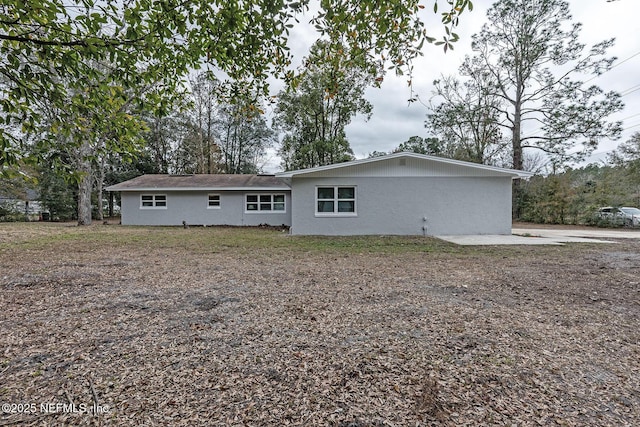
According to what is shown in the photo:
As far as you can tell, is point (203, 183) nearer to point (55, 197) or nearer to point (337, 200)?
point (337, 200)

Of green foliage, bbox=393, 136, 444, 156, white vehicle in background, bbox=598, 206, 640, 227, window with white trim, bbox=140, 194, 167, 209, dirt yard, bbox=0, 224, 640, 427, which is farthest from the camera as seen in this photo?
green foliage, bbox=393, 136, 444, 156

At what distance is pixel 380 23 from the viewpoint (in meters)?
3.30

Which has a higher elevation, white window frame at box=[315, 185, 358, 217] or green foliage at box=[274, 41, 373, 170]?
green foliage at box=[274, 41, 373, 170]

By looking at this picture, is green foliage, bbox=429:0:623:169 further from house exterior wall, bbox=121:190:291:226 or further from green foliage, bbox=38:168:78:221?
green foliage, bbox=38:168:78:221

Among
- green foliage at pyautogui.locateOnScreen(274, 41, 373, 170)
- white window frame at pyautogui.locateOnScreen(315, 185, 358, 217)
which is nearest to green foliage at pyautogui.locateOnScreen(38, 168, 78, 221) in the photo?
green foliage at pyautogui.locateOnScreen(274, 41, 373, 170)

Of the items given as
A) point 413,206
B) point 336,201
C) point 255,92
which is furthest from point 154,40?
point 413,206

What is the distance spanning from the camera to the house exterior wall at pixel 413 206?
11266 mm

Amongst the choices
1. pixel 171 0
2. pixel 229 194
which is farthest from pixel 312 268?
pixel 229 194

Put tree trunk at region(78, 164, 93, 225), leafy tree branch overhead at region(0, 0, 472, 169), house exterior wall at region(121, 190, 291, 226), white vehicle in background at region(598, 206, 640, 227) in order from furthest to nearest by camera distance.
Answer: house exterior wall at region(121, 190, 291, 226) → tree trunk at region(78, 164, 93, 225) → white vehicle in background at region(598, 206, 640, 227) → leafy tree branch overhead at region(0, 0, 472, 169)

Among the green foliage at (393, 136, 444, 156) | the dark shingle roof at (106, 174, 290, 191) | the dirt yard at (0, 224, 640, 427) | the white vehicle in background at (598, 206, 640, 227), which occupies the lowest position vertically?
the dirt yard at (0, 224, 640, 427)

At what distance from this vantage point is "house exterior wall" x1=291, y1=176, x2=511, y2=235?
11.3 metres

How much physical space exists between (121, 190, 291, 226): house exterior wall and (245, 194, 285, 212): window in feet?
0.63

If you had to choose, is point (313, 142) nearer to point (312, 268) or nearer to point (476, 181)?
point (476, 181)

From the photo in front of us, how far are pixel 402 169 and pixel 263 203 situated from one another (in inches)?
316
